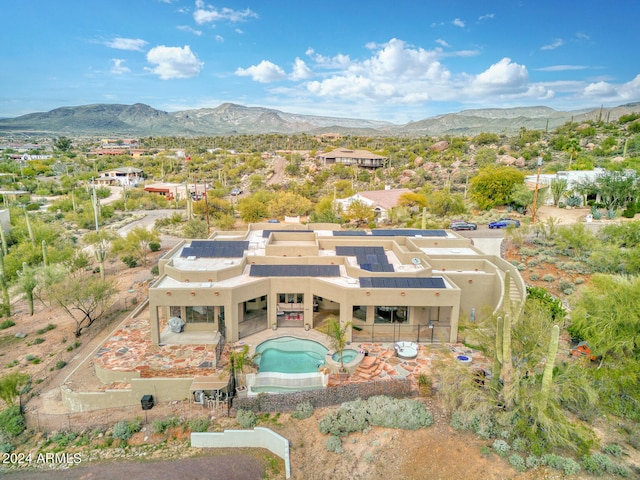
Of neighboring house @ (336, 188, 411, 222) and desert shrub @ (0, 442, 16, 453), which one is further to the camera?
neighboring house @ (336, 188, 411, 222)

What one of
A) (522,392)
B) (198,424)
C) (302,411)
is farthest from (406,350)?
(198,424)

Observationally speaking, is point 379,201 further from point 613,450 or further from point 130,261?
point 613,450

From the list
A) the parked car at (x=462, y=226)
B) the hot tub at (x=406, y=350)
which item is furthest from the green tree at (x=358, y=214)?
the hot tub at (x=406, y=350)

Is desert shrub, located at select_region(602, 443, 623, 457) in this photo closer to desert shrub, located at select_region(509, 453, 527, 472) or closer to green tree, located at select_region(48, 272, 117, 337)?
desert shrub, located at select_region(509, 453, 527, 472)

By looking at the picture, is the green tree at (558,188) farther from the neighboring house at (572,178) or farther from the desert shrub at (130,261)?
the desert shrub at (130,261)

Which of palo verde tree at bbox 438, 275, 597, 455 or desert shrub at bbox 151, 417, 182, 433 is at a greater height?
palo verde tree at bbox 438, 275, 597, 455

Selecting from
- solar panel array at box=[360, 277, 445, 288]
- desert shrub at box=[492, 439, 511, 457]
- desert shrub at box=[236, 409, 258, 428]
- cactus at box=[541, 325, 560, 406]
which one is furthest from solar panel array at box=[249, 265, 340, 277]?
cactus at box=[541, 325, 560, 406]

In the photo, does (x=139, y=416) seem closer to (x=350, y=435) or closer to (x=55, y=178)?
(x=350, y=435)
